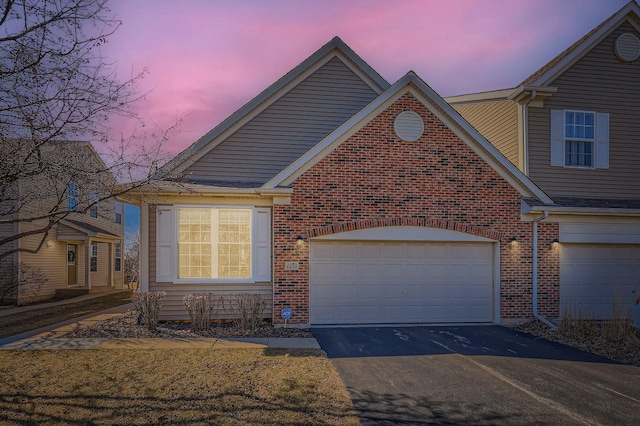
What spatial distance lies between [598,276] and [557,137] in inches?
176

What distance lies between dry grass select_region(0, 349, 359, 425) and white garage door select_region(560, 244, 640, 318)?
814 cm

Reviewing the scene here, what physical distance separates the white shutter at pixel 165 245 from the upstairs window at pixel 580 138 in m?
11.8

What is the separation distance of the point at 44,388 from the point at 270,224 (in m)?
6.25

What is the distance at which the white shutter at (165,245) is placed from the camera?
10.9 metres

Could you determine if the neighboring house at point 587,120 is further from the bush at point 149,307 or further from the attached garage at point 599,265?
the bush at point 149,307

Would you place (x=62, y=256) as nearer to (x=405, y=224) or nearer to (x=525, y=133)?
(x=405, y=224)

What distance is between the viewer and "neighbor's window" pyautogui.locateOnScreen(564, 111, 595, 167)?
44.3 ft

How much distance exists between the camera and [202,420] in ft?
16.7

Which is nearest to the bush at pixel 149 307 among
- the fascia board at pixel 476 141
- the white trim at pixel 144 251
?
the white trim at pixel 144 251

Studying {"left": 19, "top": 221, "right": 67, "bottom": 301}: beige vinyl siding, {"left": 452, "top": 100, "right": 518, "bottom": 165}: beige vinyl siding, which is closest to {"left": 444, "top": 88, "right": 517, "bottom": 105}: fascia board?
{"left": 452, "top": 100, "right": 518, "bottom": 165}: beige vinyl siding

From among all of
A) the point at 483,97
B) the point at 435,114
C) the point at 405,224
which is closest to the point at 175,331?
the point at 405,224

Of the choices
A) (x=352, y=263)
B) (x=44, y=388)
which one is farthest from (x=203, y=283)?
(x=44, y=388)

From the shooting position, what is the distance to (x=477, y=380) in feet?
22.6

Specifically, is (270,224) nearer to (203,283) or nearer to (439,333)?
(203,283)
